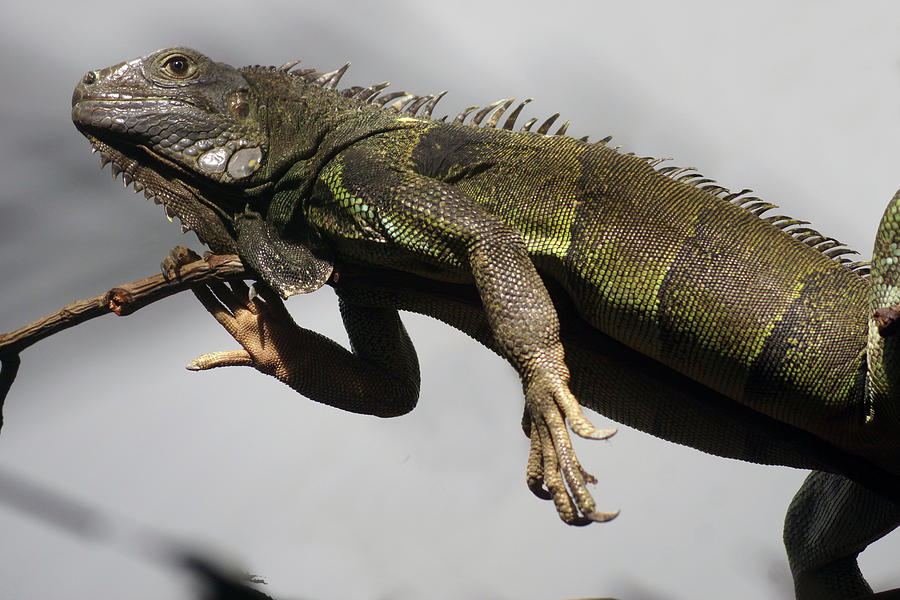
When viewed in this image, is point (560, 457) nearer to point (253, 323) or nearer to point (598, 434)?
point (598, 434)

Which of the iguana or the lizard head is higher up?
the lizard head

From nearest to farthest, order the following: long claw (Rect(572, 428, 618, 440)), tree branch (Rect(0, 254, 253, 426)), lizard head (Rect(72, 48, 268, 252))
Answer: long claw (Rect(572, 428, 618, 440))
tree branch (Rect(0, 254, 253, 426))
lizard head (Rect(72, 48, 268, 252))

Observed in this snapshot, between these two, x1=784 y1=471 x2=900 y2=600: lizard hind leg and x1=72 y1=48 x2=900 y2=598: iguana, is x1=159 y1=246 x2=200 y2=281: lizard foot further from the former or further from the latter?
x1=784 y1=471 x2=900 y2=600: lizard hind leg

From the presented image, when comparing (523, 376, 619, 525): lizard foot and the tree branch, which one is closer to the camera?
(523, 376, 619, 525): lizard foot

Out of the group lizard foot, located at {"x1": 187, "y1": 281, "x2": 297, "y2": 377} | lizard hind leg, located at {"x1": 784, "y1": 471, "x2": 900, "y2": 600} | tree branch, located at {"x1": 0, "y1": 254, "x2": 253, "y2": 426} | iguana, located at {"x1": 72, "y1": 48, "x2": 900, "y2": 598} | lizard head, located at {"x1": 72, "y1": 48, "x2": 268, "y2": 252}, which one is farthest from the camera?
lizard foot, located at {"x1": 187, "y1": 281, "x2": 297, "y2": 377}

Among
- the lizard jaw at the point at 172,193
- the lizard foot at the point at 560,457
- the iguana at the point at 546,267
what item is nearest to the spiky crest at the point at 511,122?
the iguana at the point at 546,267

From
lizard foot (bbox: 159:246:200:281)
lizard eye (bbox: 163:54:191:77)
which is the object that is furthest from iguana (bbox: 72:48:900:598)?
lizard foot (bbox: 159:246:200:281)
